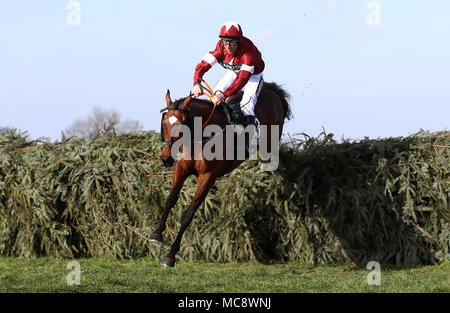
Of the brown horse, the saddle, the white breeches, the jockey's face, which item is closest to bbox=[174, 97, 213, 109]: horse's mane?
the brown horse

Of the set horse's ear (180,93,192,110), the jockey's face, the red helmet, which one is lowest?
horse's ear (180,93,192,110)

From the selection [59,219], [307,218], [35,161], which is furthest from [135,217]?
[307,218]

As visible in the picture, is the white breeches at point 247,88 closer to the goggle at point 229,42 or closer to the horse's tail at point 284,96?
the goggle at point 229,42

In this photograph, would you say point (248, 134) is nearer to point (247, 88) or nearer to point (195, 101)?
point (247, 88)

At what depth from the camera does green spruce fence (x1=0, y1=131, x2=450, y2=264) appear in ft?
32.3

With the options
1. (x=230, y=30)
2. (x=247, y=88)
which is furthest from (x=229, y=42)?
(x=247, y=88)

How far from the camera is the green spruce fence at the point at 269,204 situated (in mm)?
9852

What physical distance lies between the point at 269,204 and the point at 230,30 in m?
3.46

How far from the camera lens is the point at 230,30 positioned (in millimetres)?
7836

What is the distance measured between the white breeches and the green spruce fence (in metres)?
1.98

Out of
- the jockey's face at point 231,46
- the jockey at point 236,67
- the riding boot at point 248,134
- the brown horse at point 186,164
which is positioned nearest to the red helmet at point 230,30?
the jockey at point 236,67

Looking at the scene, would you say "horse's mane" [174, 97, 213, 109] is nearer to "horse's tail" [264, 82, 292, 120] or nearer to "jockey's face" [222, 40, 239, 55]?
"jockey's face" [222, 40, 239, 55]

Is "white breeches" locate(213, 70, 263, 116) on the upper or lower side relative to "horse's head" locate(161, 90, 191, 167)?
upper

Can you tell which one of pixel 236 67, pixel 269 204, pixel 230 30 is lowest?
pixel 269 204
